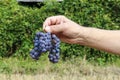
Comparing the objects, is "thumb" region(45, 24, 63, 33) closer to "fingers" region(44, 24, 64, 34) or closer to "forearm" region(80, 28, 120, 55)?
"fingers" region(44, 24, 64, 34)

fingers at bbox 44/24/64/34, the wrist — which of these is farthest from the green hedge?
fingers at bbox 44/24/64/34

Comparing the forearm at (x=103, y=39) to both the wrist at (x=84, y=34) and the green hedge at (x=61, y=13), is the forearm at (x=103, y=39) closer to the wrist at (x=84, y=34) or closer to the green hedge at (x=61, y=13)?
the wrist at (x=84, y=34)

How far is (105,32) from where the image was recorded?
2.41m

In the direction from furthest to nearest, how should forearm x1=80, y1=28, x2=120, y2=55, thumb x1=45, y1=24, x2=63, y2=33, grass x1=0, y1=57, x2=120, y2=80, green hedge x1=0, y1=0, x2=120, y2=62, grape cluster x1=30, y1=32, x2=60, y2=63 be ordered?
green hedge x1=0, y1=0, x2=120, y2=62 < grass x1=0, y1=57, x2=120, y2=80 < forearm x1=80, y1=28, x2=120, y2=55 < thumb x1=45, y1=24, x2=63, y2=33 < grape cluster x1=30, y1=32, x2=60, y2=63

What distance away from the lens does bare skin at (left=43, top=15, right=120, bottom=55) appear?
2352 millimetres

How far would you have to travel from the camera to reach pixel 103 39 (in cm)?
242

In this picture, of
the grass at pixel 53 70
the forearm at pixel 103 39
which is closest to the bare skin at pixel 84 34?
the forearm at pixel 103 39

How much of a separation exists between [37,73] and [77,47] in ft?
4.48

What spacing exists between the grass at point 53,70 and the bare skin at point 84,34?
3214 mm

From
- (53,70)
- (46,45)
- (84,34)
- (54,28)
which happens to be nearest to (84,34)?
(84,34)

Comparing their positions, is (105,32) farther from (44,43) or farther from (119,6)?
(119,6)

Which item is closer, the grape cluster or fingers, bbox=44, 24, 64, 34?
the grape cluster

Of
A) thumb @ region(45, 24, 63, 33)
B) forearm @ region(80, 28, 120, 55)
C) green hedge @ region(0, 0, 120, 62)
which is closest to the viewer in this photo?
thumb @ region(45, 24, 63, 33)

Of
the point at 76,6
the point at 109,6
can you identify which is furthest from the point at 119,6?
the point at 76,6
